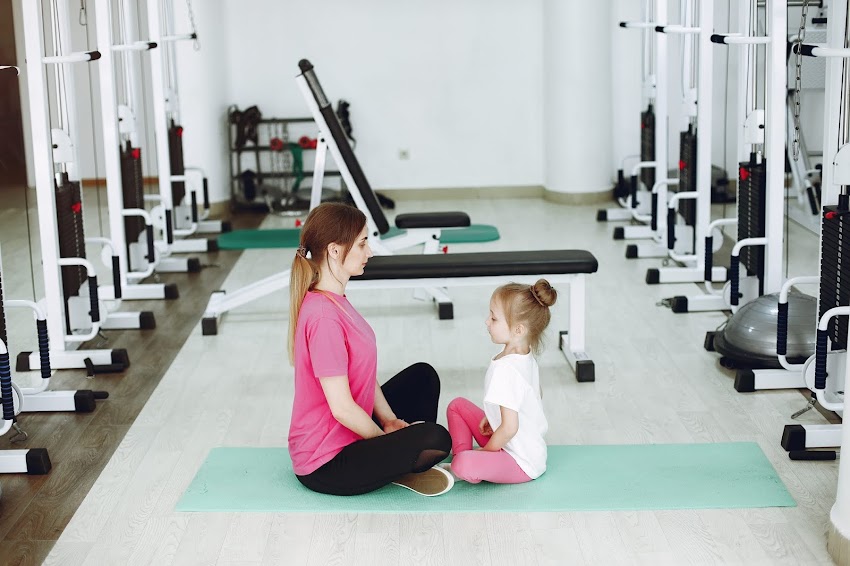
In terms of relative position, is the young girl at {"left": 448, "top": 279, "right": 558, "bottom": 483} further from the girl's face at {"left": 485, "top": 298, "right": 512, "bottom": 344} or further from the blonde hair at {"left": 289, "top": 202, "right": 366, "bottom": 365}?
the blonde hair at {"left": 289, "top": 202, "right": 366, "bottom": 365}

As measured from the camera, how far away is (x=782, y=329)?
3418mm

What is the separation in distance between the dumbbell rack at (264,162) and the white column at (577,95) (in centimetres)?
159

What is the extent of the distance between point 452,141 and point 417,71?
0.56 metres

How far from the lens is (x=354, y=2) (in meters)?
7.74

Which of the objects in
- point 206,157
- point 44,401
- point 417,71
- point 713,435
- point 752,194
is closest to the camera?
point 713,435

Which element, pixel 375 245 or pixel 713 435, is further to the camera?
pixel 375 245

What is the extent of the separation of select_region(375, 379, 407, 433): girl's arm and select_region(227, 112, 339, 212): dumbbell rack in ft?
15.4

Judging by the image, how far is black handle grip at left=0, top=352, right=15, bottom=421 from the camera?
9.91ft

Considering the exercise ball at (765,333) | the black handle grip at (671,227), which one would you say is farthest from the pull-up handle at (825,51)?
the black handle grip at (671,227)

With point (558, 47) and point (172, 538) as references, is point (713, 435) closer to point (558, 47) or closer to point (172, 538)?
point (172, 538)

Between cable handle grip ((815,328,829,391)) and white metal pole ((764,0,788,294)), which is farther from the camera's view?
white metal pole ((764,0,788,294))

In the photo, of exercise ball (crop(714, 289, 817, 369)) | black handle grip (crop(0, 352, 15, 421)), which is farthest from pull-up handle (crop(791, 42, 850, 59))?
black handle grip (crop(0, 352, 15, 421))

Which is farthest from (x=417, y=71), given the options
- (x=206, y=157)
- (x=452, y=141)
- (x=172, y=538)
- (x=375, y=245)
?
(x=172, y=538)

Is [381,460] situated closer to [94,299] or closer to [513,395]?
[513,395]
